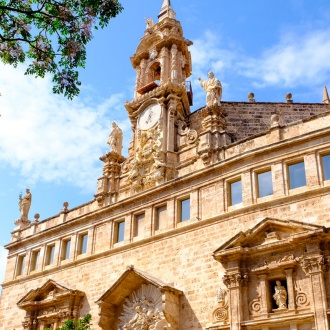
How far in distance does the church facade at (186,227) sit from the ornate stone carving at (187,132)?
7 cm

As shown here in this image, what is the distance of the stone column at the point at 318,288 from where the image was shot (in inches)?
637

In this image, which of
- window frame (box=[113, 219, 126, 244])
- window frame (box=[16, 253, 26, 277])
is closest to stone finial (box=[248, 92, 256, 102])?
window frame (box=[113, 219, 126, 244])

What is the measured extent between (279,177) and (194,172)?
13.0ft

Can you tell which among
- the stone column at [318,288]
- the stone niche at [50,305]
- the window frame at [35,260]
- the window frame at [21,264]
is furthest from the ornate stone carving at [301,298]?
the window frame at [21,264]

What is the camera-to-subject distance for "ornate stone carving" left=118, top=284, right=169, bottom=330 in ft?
66.8

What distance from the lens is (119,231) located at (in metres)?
24.7

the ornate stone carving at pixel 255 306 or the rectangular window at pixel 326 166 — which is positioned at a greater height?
the rectangular window at pixel 326 166

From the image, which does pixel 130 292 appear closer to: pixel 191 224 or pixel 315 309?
pixel 191 224

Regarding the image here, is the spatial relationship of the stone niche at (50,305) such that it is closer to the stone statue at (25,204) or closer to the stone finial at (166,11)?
the stone statue at (25,204)

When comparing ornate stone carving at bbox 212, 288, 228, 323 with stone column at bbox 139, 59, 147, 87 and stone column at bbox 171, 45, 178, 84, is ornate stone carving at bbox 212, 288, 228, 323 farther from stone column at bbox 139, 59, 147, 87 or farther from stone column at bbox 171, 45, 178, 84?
stone column at bbox 139, 59, 147, 87

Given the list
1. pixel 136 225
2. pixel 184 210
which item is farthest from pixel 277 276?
pixel 136 225

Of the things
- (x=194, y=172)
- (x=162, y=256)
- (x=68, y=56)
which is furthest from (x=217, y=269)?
(x=68, y=56)

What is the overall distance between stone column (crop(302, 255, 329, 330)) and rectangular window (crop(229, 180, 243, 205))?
411 cm

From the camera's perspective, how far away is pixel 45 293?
26.0m
